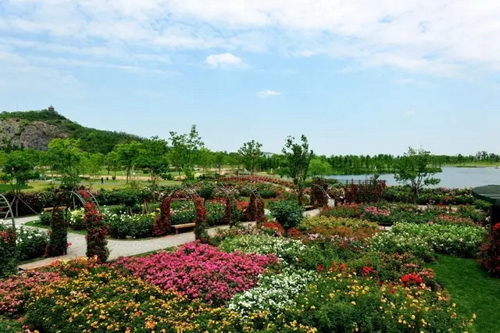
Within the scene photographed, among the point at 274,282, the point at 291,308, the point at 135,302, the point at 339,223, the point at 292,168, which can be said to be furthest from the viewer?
the point at 292,168

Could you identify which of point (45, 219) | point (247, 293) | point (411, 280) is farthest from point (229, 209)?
point (247, 293)

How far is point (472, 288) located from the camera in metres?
8.62

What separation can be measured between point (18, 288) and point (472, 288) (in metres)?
9.73

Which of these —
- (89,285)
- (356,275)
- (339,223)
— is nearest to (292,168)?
(339,223)

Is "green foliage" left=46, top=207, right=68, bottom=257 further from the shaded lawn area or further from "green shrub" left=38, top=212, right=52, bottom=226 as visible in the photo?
the shaded lawn area

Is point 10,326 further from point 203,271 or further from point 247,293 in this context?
point 247,293

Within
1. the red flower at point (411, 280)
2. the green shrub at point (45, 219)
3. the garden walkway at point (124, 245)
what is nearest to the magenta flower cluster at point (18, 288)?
the garden walkway at point (124, 245)

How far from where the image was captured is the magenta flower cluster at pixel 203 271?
23.9 feet

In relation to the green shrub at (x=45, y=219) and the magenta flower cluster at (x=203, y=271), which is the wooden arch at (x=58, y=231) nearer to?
the magenta flower cluster at (x=203, y=271)

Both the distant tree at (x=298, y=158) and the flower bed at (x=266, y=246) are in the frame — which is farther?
the distant tree at (x=298, y=158)

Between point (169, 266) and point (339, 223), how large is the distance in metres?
8.44

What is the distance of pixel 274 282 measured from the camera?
739 centimetres

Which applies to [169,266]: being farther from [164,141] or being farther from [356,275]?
[164,141]

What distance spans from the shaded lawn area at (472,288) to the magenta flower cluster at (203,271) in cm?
397
